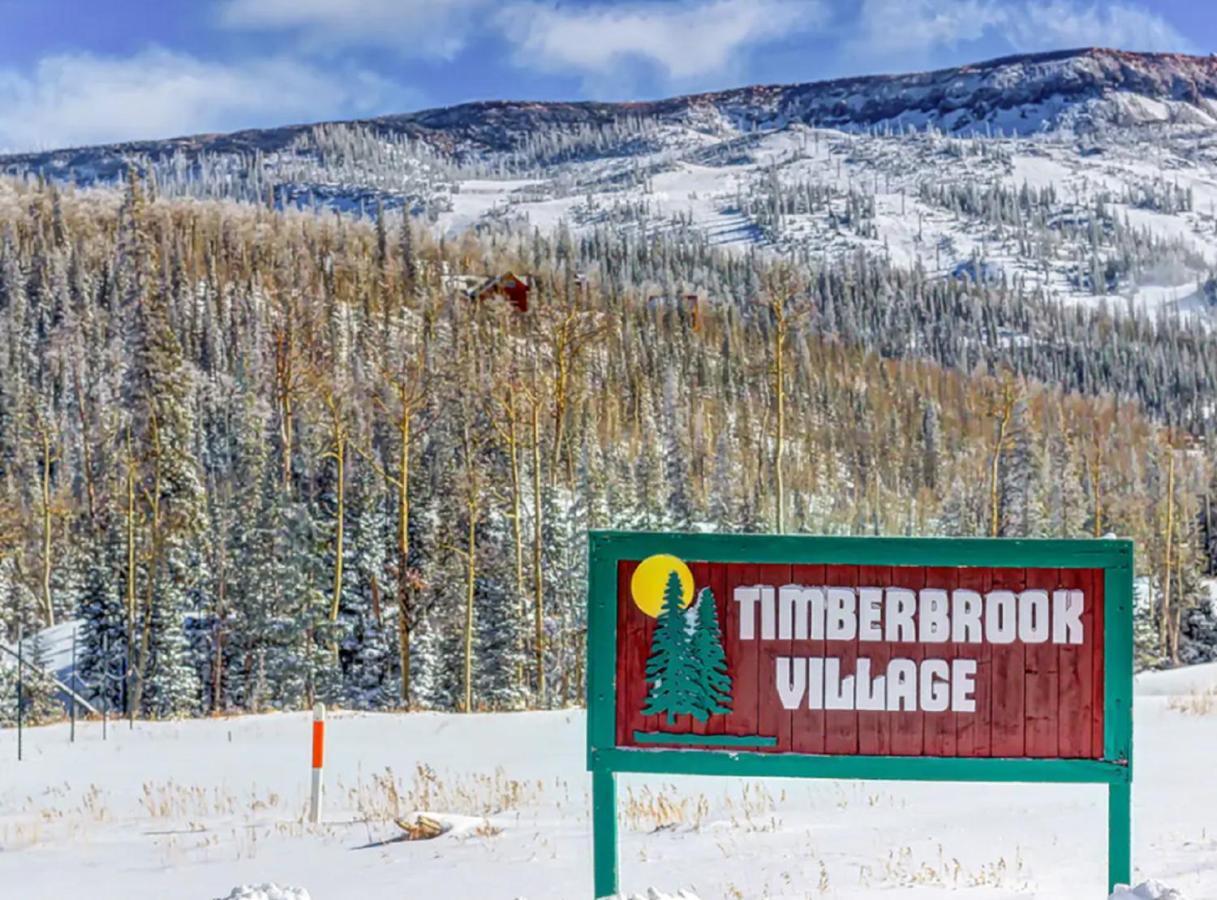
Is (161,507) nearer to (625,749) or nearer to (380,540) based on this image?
(380,540)

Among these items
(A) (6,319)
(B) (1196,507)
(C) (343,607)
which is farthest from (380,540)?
(A) (6,319)

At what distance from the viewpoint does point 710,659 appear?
6.31m

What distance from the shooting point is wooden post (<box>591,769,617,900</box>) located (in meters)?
6.38

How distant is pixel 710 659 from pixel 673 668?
0.20 m

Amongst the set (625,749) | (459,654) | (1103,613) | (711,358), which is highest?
(711,358)

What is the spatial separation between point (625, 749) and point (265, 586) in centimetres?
3810

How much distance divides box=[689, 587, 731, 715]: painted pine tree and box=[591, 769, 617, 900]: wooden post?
2.18 feet

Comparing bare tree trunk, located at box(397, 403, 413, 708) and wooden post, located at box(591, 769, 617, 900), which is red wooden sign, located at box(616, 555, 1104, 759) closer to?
wooden post, located at box(591, 769, 617, 900)

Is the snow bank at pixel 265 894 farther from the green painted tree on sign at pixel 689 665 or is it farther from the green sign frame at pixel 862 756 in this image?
the green painted tree on sign at pixel 689 665

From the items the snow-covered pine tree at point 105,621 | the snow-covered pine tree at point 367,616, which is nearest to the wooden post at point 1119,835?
the snow-covered pine tree at point 367,616

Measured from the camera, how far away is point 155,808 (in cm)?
1150

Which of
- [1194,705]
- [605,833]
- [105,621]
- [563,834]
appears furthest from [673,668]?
[105,621]

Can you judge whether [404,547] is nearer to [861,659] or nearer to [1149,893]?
[861,659]

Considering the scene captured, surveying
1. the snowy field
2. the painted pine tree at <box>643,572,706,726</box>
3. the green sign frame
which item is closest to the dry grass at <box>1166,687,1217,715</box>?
the snowy field
